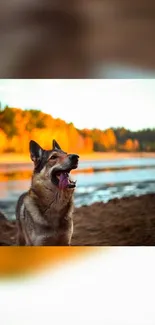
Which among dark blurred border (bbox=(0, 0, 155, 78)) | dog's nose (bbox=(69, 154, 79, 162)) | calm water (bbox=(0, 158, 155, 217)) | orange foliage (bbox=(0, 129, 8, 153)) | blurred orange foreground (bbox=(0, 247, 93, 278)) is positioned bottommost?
blurred orange foreground (bbox=(0, 247, 93, 278))

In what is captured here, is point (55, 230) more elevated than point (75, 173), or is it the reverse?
point (75, 173)

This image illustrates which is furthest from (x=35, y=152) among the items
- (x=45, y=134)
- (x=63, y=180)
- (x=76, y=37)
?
(x=76, y=37)

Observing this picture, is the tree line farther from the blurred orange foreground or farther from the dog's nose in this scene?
the blurred orange foreground

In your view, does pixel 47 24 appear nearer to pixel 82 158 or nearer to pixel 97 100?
pixel 97 100

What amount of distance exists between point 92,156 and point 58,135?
0.73ft

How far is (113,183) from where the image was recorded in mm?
2475

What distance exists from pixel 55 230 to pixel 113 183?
414mm

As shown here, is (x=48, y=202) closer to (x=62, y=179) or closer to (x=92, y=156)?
(x=62, y=179)

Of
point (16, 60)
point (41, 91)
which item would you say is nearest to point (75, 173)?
point (41, 91)

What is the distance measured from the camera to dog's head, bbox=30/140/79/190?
2.46m

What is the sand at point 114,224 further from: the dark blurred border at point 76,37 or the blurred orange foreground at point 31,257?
the dark blurred border at point 76,37

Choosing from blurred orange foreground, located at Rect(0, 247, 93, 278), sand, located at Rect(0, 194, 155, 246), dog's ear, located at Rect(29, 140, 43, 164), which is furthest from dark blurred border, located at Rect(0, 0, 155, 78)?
blurred orange foreground, located at Rect(0, 247, 93, 278)

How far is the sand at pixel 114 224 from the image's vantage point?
2.44 m

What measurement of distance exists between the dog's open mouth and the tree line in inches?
5.3
